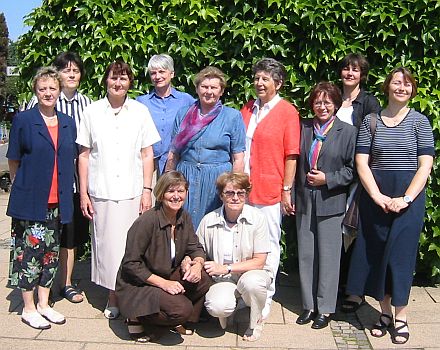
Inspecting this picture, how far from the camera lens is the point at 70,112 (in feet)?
16.7

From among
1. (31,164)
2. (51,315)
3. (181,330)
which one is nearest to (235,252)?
(181,330)

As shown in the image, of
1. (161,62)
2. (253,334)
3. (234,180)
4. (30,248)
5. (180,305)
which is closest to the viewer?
(180,305)

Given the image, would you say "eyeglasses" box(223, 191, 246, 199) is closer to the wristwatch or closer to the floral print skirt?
the wristwatch

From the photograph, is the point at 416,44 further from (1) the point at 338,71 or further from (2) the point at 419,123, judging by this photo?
(2) the point at 419,123

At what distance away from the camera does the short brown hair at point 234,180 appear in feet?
14.3

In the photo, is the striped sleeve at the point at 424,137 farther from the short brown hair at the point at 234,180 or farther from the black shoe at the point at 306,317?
the black shoe at the point at 306,317

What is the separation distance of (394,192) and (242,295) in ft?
4.29

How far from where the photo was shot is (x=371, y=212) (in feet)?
14.7

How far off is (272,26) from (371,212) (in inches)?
72.5

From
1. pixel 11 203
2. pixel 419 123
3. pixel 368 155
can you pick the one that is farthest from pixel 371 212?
pixel 11 203

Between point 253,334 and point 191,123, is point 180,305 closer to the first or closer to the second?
point 253,334

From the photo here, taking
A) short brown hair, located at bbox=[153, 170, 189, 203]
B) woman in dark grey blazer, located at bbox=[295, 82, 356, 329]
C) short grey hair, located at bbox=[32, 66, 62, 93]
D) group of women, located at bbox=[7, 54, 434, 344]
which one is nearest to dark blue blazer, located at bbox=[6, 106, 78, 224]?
group of women, located at bbox=[7, 54, 434, 344]

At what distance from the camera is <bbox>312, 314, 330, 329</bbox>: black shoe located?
183 inches

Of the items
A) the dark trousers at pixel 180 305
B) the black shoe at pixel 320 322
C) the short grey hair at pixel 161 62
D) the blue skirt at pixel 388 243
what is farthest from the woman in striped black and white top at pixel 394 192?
the short grey hair at pixel 161 62
